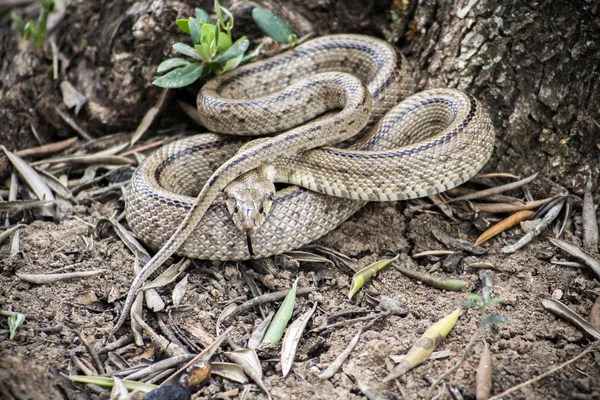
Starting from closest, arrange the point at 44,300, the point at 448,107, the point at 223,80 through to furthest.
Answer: the point at 44,300 → the point at 448,107 → the point at 223,80

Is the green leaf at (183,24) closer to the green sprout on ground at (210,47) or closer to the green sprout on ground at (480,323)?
the green sprout on ground at (210,47)

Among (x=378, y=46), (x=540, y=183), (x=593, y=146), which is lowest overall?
(x=540, y=183)

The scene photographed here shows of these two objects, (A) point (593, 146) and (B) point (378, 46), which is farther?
(B) point (378, 46)

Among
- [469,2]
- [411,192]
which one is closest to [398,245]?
[411,192]

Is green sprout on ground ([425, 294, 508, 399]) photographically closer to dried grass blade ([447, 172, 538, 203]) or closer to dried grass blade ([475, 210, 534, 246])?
dried grass blade ([475, 210, 534, 246])

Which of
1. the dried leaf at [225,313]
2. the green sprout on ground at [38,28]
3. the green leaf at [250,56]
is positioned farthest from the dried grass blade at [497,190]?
the green sprout on ground at [38,28]

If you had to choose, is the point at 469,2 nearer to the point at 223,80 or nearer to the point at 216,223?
the point at 223,80

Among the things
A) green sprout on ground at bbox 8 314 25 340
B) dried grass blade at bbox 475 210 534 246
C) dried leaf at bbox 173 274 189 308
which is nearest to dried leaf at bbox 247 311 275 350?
dried leaf at bbox 173 274 189 308
